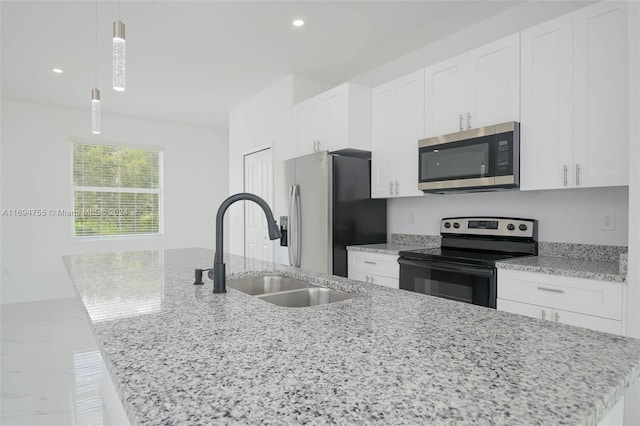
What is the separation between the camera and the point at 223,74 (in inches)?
158

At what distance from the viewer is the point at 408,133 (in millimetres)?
3080

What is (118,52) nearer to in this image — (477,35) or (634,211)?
(634,211)

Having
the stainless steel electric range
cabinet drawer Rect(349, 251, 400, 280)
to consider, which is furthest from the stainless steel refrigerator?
the stainless steel electric range

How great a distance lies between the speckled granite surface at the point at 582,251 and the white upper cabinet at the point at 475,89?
36.1 inches

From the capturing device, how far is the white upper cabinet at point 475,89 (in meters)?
2.40

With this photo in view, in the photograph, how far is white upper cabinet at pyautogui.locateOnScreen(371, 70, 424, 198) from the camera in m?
3.01

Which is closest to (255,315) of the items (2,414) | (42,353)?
(2,414)

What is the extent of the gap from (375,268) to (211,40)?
2.46m

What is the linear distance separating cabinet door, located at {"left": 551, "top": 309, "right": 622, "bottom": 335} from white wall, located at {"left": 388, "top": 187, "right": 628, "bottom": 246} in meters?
0.67

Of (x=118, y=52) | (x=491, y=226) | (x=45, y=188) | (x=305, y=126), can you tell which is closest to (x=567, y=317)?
(x=491, y=226)

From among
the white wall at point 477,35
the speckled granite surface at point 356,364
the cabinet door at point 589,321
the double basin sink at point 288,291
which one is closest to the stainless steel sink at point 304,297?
the double basin sink at point 288,291

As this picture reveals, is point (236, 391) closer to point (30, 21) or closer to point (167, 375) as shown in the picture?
point (167, 375)

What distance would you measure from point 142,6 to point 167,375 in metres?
2.93

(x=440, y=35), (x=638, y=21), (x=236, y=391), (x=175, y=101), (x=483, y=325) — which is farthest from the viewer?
(x=175, y=101)
